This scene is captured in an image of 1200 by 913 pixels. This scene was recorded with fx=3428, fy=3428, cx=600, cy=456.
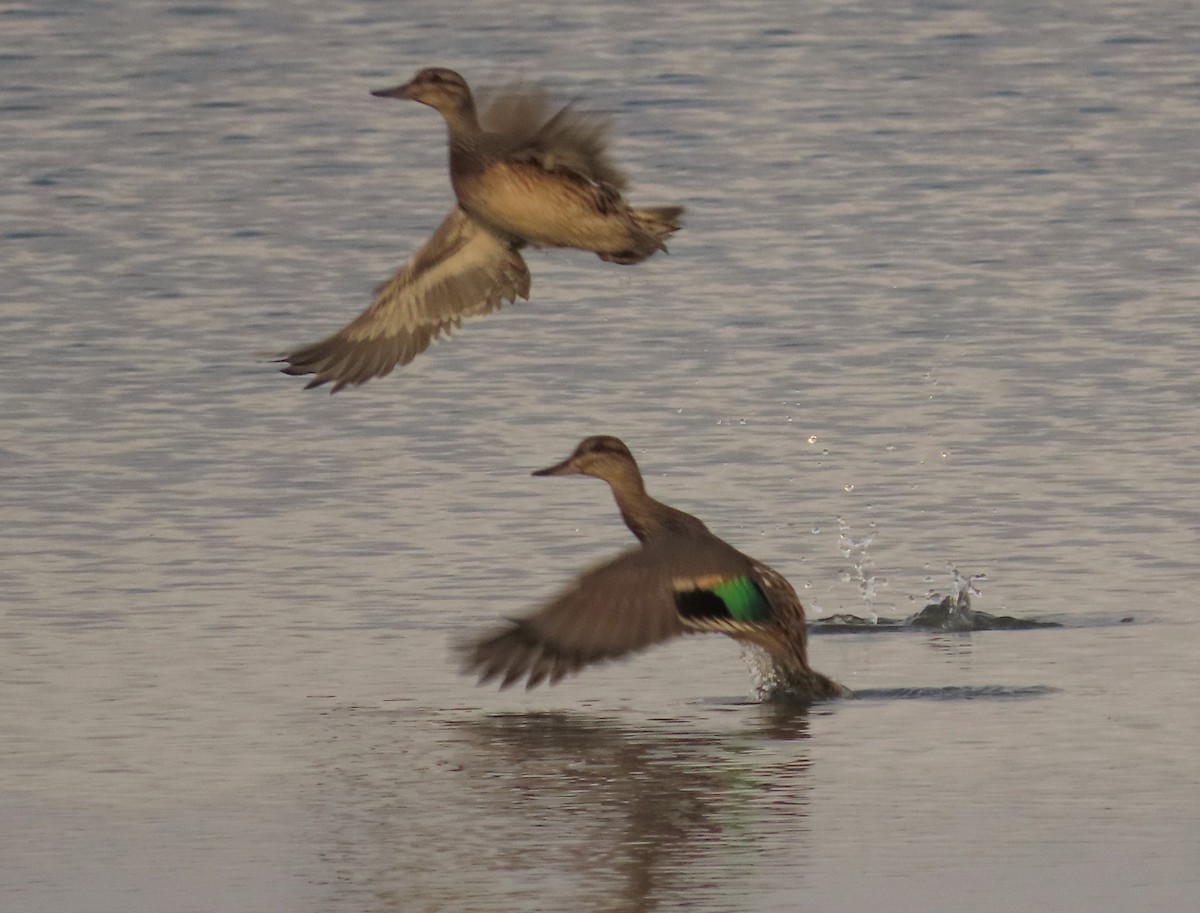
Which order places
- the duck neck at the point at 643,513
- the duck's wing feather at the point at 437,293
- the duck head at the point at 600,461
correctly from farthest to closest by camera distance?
the duck's wing feather at the point at 437,293 < the duck head at the point at 600,461 < the duck neck at the point at 643,513

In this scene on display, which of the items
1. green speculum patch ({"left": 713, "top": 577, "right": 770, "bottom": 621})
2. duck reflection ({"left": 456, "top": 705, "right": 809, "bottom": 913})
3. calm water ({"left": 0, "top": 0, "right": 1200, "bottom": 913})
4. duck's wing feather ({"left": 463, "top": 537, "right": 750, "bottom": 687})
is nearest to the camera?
duck reflection ({"left": 456, "top": 705, "right": 809, "bottom": 913})

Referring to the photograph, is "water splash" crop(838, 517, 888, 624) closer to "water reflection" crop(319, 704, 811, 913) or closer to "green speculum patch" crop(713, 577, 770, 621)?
"green speculum patch" crop(713, 577, 770, 621)

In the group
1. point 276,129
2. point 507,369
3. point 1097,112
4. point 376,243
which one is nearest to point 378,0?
point 276,129

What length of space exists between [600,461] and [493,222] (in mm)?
885

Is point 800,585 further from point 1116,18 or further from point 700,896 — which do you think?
point 1116,18

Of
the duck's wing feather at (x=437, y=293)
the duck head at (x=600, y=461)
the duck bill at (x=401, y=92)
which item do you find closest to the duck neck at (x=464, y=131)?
the duck bill at (x=401, y=92)

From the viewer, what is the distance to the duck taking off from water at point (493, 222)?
11.3 m

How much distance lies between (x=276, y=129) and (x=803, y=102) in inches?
143

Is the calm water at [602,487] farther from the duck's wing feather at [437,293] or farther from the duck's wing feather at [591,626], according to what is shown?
the duck's wing feather at [437,293]

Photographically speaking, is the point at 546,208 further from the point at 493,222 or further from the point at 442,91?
the point at 442,91

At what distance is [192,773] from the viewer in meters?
9.70

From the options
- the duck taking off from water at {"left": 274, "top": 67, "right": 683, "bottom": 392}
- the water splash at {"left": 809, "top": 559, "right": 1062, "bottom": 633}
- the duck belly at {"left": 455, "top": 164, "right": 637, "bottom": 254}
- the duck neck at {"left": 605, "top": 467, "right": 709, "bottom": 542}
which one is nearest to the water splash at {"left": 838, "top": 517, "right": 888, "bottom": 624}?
the water splash at {"left": 809, "top": 559, "right": 1062, "bottom": 633}

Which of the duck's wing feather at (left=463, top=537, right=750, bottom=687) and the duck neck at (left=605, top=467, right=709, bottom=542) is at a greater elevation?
the duck neck at (left=605, top=467, right=709, bottom=542)

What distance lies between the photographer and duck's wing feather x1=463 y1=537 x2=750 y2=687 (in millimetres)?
10062
